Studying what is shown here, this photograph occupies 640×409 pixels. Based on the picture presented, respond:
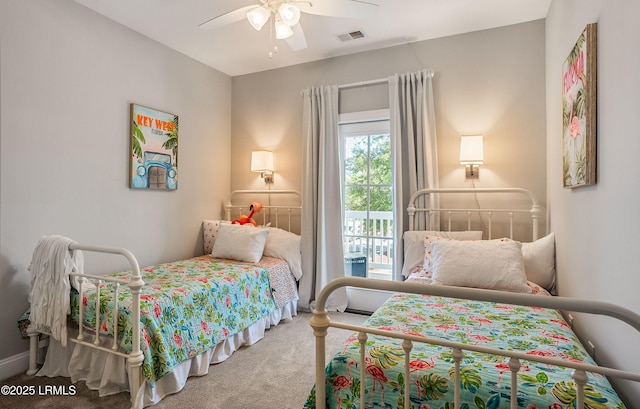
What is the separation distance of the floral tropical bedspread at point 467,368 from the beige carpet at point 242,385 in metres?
0.77

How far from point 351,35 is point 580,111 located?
202 cm

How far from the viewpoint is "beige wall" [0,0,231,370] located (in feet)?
7.36

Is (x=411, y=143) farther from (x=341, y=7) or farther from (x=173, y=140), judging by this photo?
(x=173, y=140)

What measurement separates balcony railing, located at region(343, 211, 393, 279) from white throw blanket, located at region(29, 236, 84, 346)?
2.35 m

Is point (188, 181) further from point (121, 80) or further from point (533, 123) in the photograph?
point (533, 123)

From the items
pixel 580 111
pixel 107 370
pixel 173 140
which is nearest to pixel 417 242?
pixel 580 111

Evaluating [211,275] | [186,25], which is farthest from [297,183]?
[186,25]

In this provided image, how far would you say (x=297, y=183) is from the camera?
3783mm

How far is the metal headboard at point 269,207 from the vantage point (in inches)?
149

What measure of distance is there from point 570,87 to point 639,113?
3.00ft

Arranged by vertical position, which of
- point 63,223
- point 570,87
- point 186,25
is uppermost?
point 186,25

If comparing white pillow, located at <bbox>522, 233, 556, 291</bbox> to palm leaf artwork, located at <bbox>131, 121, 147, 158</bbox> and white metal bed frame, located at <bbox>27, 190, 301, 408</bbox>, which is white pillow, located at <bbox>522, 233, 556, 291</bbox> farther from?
palm leaf artwork, located at <bbox>131, 121, 147, 158</bbox>

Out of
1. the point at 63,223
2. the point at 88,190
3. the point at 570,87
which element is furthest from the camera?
the point at 88,190

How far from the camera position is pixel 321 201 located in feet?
11.4
